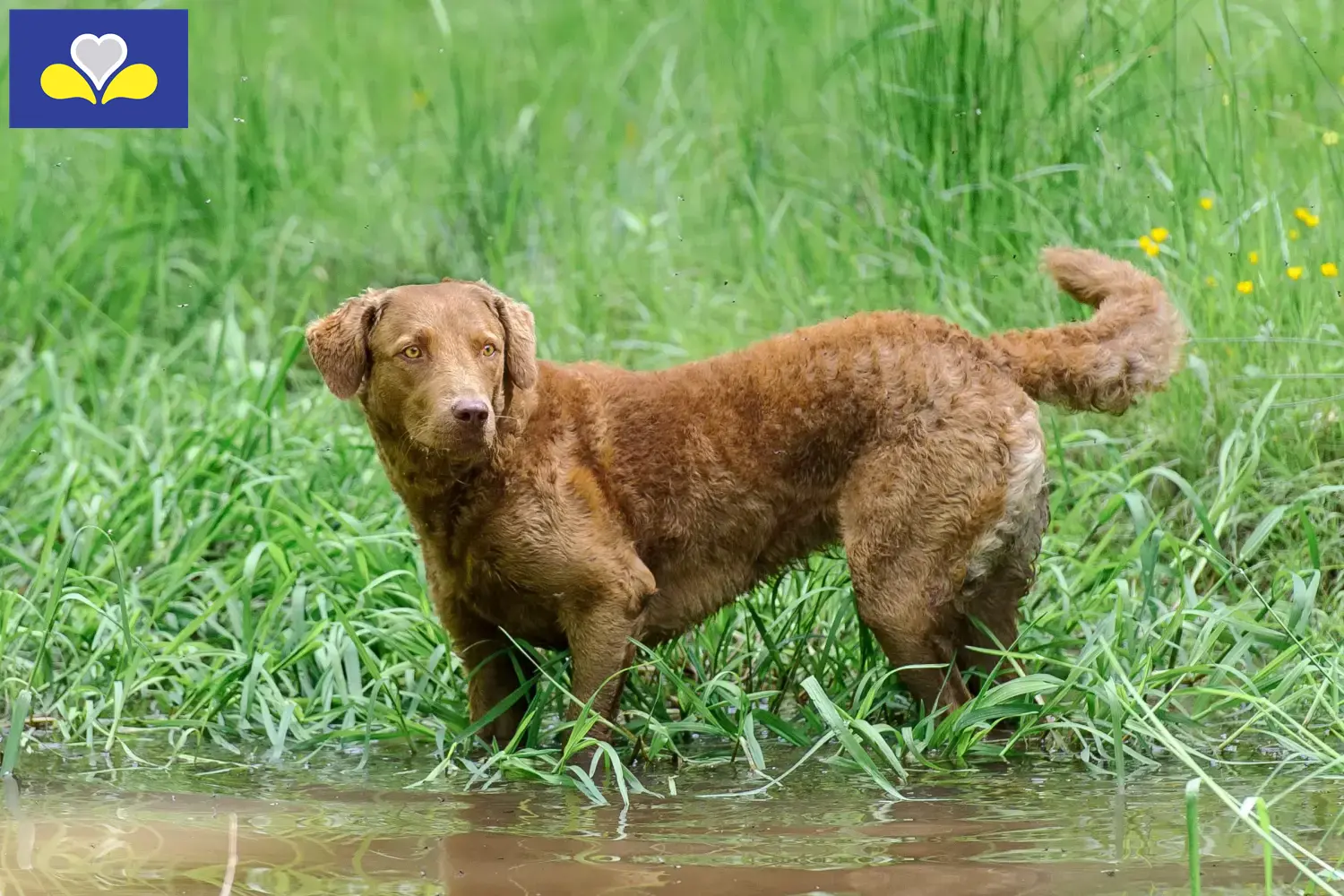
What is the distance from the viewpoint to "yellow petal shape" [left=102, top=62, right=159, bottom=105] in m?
7.42

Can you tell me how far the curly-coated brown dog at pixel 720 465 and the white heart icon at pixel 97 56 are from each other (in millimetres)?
3433

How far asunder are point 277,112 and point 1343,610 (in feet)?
17.9

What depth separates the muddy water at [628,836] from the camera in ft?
10.3

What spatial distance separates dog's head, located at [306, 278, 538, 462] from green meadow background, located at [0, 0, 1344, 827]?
2.47 ft

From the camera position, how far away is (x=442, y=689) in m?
4.81

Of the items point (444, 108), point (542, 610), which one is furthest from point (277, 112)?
point (542, 610)

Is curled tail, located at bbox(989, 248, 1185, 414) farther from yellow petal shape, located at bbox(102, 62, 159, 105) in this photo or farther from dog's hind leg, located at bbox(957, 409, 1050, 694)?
yellow petal shape, located at bbox(102, 62, 159, 105)

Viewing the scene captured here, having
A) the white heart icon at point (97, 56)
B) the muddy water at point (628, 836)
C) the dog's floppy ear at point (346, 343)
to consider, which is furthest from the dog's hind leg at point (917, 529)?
the white heart icon at point (97, 56)

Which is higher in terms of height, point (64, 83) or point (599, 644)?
point (64, 83)

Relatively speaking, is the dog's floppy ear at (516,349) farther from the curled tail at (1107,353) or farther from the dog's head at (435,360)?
the curled tail at (1107,353)

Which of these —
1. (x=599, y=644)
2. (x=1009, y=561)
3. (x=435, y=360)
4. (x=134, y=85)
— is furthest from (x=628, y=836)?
(x=134, y=85)

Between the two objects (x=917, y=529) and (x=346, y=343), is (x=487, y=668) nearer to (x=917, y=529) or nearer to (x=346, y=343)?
(x=346, y=343)

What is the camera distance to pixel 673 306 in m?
7.00

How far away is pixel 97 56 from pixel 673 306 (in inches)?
105
